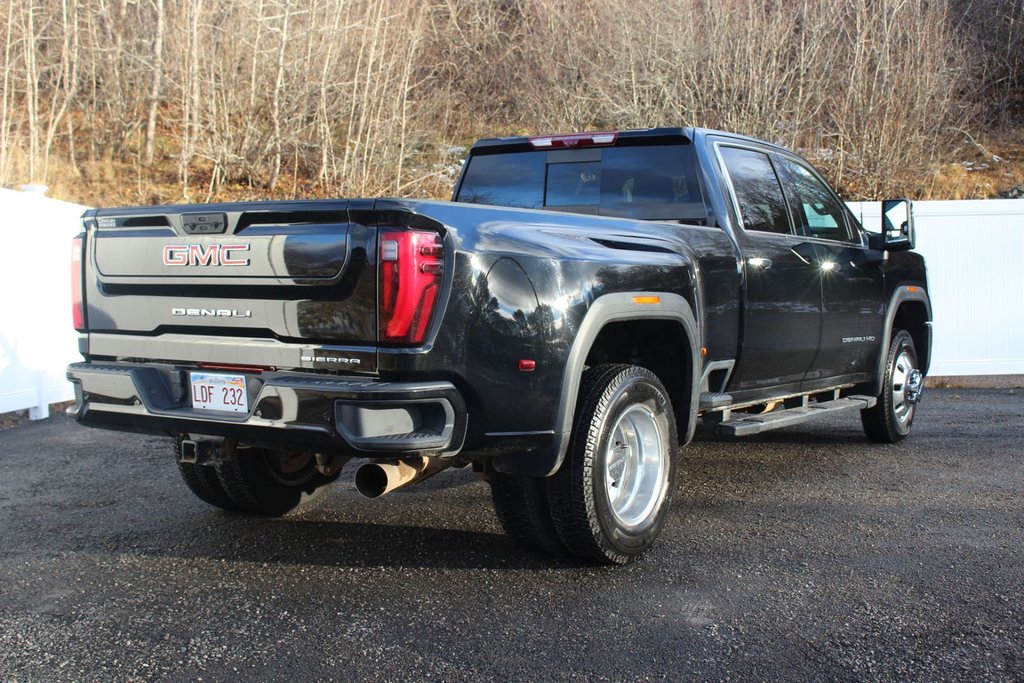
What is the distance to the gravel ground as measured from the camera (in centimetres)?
336

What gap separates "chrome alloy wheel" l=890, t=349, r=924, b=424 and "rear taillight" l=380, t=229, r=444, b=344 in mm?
4991

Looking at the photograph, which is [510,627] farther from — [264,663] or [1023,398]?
[1023,398]

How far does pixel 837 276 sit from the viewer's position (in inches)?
255

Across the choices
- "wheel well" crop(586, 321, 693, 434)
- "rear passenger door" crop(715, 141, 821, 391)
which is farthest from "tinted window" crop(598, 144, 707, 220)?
"wheel well" crop(586, 321, 693, 434)

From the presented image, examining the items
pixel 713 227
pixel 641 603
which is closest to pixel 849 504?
pixel 713 227

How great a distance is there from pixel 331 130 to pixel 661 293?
1652cm

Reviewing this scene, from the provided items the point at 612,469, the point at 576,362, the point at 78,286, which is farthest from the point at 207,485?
the point at 576,362

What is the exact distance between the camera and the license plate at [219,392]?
387cm

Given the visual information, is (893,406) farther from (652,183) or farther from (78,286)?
(78,286)

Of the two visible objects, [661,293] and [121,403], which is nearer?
[121,403]

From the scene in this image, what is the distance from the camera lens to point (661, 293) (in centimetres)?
462

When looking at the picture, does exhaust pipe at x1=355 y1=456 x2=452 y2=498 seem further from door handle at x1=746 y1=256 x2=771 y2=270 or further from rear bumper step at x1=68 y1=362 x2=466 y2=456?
door handle at x1=746 y1=256 x2=771 y2=270

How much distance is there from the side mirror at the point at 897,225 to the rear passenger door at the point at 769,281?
3.73 feet

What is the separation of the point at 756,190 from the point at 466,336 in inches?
115
